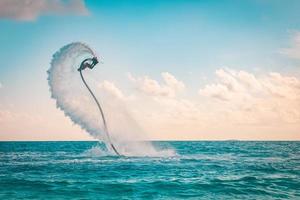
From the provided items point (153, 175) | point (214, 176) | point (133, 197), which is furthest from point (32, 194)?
point (214, 176)

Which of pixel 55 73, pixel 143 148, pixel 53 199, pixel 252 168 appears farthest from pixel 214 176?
pixel 143 148

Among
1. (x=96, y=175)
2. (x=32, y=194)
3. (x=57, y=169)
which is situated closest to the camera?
(x=32, y=194)

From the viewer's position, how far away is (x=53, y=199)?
83.5ft

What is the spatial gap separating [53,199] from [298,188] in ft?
63.5

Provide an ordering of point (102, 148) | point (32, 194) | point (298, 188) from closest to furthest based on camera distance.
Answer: point (32, 194), point (298, 188), point (102, 148)

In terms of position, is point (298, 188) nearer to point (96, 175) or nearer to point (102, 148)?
point (96, 175)

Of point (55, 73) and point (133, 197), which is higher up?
point (55, 73)

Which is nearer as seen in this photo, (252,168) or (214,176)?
(214,176)

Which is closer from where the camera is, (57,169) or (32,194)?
(32,194)

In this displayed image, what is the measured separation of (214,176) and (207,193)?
7552 mm

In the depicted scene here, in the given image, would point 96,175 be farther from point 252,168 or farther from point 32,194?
point 252,168

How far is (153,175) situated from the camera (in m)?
35.4

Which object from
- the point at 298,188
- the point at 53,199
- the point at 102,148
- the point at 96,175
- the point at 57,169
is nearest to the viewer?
the point at 53,199

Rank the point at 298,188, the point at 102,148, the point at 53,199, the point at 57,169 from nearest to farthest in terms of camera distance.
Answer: the point at 53,199 < the point at 298,188 < the point at 57,169 < the point at 102,148
